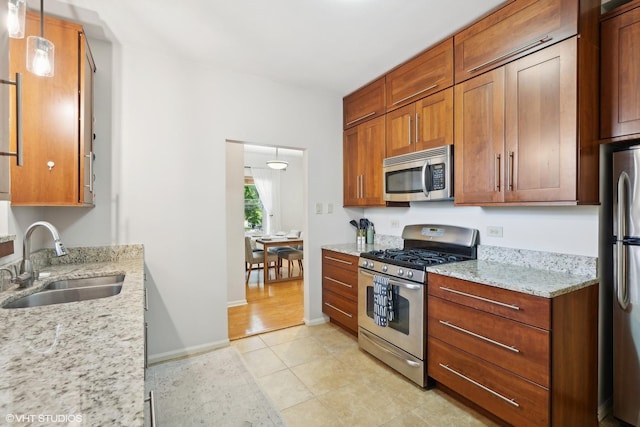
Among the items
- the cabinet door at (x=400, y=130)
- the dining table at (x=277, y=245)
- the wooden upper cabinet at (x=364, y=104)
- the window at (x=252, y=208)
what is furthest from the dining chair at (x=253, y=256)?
the cabinet door at (x=400, y=130)

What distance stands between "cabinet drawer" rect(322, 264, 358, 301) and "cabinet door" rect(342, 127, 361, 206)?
0.77 metres

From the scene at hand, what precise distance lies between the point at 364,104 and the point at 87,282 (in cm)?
284

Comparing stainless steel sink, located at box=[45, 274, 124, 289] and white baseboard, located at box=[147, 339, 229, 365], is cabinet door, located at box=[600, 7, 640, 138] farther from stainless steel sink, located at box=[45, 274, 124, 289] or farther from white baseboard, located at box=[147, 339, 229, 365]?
white baseboard, located at box=[147, 339, 229, 365]

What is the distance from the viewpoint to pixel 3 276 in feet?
5.10

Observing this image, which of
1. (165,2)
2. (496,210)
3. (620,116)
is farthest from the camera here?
(496,210)

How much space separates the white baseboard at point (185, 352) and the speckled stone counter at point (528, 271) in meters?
2.05

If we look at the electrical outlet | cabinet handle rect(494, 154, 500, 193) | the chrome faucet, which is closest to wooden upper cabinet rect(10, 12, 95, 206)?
the chrome faucet

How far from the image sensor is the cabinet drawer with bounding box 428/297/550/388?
1597 mm

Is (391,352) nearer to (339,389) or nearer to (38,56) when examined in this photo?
(339,389)

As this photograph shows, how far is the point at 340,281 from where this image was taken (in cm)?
323

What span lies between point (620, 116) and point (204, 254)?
3.10 metres

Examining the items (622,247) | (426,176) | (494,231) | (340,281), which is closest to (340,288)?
(340,281)

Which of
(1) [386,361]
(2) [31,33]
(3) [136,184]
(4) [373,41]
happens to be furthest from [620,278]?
(2) [31,33]

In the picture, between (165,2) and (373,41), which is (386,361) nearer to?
(373,41)
